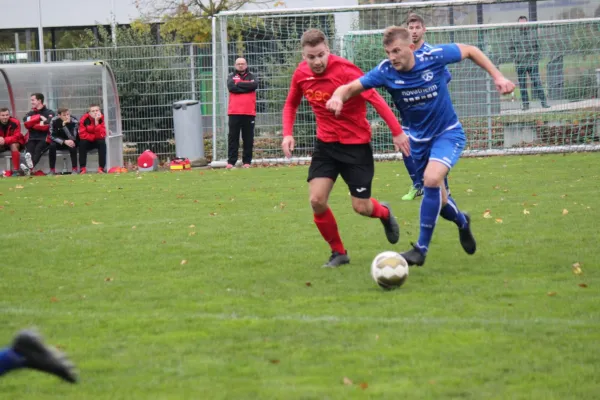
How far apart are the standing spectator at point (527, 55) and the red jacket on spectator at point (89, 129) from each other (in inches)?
353

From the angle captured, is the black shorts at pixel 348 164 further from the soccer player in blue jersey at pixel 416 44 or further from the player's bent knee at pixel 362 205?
the soccer player in blue jersey at pixel 416 44

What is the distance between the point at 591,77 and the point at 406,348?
54.2ft

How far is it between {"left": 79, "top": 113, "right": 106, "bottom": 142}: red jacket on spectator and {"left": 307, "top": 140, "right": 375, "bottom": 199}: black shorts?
42.2ft

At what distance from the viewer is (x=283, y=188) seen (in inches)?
578

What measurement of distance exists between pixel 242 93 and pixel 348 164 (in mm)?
11586

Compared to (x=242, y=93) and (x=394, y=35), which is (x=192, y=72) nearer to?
(x=242, y=93)

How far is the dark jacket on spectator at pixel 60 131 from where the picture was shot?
65.3 ft

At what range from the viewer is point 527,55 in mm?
20484

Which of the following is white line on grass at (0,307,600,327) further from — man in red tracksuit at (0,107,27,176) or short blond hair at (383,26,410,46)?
man in red tracksuit at (0,107,27,176)

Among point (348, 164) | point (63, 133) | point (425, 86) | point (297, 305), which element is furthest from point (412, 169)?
point (63, 133)

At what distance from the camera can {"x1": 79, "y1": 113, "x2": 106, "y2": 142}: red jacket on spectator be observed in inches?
784

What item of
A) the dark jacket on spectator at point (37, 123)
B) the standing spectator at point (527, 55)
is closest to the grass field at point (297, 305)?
the dark jacket on spectator at point (37, 123)

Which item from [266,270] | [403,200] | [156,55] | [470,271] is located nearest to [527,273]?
[470,271]

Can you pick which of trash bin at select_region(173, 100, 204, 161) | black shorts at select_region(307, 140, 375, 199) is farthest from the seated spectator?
black shorts at select_region(307, 140, 375, 199)
